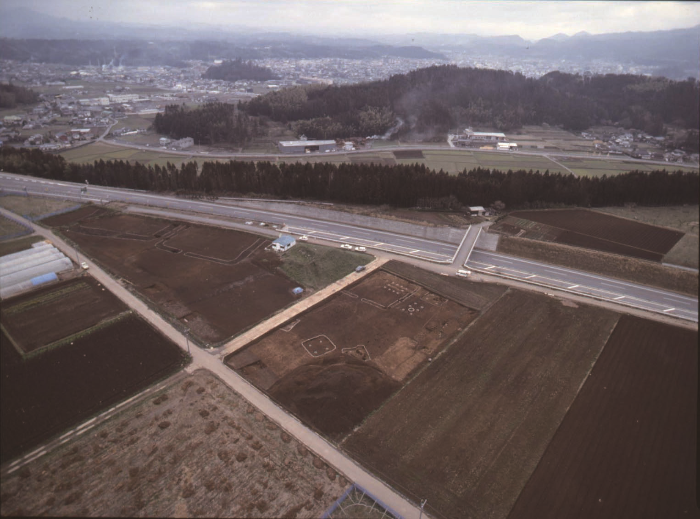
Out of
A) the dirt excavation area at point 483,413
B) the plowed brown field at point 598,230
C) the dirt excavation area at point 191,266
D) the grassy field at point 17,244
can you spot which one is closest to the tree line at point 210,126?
the dirt excavation area at point 191,266

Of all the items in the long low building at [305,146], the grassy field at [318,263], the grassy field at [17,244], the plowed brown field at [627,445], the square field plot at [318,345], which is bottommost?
the grassy field at [17,244]

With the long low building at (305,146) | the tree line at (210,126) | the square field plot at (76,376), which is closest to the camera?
the square field plot at (76,376)

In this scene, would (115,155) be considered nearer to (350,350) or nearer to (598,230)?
(350,350)

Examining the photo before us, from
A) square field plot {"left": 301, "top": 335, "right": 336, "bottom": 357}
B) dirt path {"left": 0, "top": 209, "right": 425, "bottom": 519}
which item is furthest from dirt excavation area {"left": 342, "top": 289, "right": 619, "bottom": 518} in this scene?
square field plot {"left": 301, "top": 335, "right": 336, "bottom": 357}

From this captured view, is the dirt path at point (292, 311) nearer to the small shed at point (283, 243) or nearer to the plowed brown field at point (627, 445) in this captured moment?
the small shed at point (283, 243)

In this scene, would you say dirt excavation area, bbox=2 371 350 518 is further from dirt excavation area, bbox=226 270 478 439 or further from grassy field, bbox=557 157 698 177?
grassy field, bbox=557 157 698 177

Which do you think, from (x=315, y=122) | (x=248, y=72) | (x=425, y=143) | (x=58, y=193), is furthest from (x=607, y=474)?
(x=248, y=72)

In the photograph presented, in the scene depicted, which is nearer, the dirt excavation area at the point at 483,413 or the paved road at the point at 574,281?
the dirt excavation area at the point at 483,413

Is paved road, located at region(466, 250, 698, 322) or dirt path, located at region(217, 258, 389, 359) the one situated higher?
Answer: paved road, located at region(466, 250, 698, 322)
